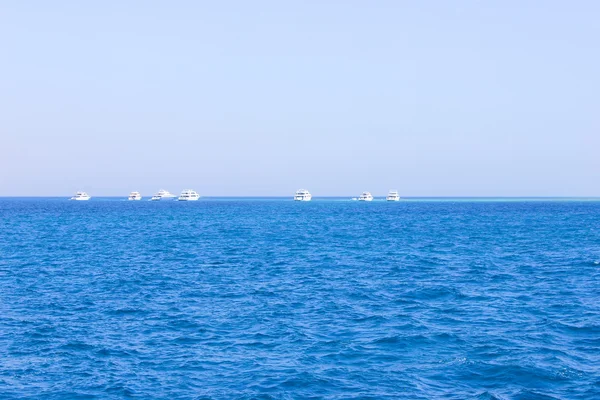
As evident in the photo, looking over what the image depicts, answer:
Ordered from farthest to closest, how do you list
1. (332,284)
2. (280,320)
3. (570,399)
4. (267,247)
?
(267,247)
(332,284)
(280,320)
(570,399)

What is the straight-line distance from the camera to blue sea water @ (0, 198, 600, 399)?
78.1 ft

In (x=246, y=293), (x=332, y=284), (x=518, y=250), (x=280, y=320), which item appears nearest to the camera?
(x=280, y=320)

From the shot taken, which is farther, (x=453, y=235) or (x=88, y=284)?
(x=453, y=235)

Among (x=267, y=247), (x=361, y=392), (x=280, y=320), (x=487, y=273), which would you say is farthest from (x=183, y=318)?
(x=267, y=247)

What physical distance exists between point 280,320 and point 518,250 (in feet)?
153

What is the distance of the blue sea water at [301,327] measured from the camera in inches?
938

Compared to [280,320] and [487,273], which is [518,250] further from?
[280,320]

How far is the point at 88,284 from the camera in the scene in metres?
47.2

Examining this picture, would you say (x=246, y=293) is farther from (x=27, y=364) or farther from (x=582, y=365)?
(x=582, y=365)

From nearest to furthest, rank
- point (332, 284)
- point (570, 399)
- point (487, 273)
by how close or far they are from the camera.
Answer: point (570, 399) → point (332, 284) → point (487, 273)

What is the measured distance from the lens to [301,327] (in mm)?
32719

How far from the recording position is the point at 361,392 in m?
22.9

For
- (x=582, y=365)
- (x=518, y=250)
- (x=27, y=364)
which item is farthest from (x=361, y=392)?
(x=518, y=250)

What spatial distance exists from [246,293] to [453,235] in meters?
60.8
